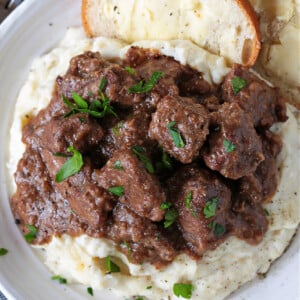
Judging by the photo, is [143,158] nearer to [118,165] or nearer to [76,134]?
[118,165]

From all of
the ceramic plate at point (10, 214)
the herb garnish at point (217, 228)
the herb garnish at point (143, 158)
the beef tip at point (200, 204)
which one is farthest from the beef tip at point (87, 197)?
the ceramic plate at point (10, 214)

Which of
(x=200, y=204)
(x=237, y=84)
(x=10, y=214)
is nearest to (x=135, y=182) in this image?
(x=200, y=204)

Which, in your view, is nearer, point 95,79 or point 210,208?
point 210,208

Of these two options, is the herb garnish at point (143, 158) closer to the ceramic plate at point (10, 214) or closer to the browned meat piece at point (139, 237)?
the browned meat piece at point (139, 237)

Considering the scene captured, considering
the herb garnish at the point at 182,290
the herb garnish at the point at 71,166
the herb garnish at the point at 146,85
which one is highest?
the herb garnish at the point at 146,85

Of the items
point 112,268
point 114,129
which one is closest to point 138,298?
point 112,268
